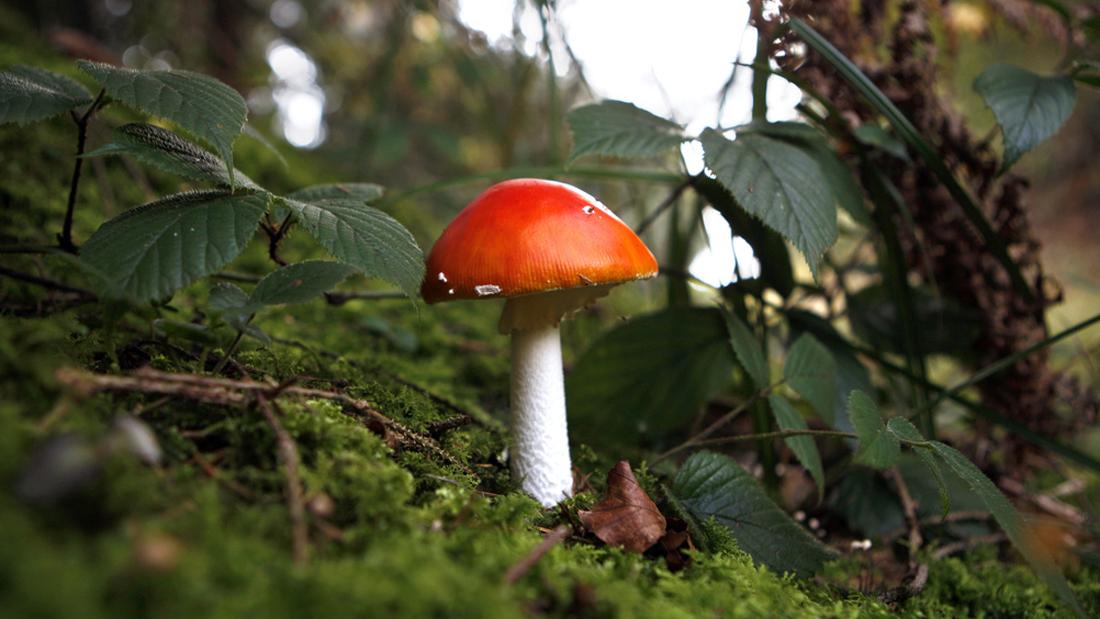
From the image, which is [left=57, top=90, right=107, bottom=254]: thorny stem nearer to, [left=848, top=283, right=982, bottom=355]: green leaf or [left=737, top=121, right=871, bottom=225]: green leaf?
[left=737, top=121, right=871, bottom=225]: green leaf

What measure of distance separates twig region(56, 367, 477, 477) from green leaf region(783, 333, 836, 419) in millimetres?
1082

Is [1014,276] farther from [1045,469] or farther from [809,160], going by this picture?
[1045,469]

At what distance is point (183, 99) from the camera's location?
A: 1248mm

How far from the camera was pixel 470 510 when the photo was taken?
1.20 m

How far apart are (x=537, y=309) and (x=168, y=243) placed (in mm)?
908

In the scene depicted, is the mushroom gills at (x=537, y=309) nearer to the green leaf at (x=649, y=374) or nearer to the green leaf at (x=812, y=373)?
the green leaf at (x=649, y=374)

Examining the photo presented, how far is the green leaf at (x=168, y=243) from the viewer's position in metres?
1.14

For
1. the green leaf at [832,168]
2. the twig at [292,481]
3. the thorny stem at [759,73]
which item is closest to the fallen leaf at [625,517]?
the twig at [292,481]

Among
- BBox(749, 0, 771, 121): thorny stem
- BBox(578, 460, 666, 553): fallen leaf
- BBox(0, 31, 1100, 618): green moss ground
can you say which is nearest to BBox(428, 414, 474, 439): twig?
BBox(0, 31, 1100, 618): green moss ground

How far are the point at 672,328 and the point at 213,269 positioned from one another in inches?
58.1

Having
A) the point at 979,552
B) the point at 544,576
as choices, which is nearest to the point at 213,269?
the point at 544,576

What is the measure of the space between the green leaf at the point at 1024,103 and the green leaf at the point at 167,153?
1.89 metres

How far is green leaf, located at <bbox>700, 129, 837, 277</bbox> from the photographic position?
1.63 meters

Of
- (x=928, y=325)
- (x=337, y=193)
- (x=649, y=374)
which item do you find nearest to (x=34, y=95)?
(x=337, y=193)
